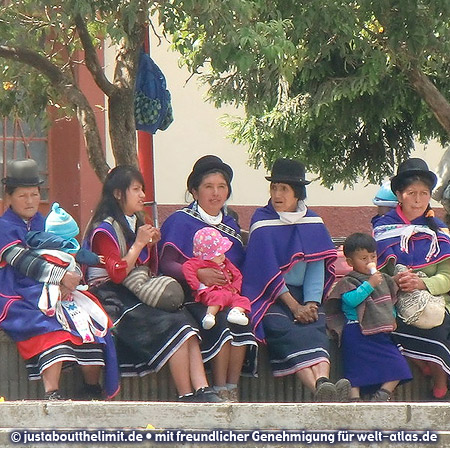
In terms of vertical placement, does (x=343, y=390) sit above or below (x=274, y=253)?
below

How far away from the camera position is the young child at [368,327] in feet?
25.4

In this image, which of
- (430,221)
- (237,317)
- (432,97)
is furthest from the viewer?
(432,97)

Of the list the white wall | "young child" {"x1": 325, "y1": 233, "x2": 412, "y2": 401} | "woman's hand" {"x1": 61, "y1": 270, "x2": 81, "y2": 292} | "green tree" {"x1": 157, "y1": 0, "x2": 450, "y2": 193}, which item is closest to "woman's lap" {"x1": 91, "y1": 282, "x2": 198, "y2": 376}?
"woman's hand" {"x1": 61, "y1": 270, "x2": 81, "y2": 292}

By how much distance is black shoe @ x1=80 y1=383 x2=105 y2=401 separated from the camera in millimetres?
7473

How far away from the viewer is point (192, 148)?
1538 cm

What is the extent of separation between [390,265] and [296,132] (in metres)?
3.31

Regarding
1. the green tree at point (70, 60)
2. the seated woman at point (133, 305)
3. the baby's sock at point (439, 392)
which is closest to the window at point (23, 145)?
the green tree at point (70, 60)

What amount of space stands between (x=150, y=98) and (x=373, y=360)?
2.66m

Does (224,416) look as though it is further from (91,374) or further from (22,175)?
(22,175)

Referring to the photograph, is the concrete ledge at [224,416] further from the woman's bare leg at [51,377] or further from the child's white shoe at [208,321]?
the child's white shoe at [208,321]

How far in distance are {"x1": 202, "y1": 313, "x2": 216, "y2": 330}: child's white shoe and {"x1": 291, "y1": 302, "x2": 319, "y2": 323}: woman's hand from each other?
1.89 feet

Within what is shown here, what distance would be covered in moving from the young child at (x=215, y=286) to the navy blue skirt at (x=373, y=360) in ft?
2.48

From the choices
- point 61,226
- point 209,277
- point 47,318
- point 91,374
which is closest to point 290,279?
point 209,277

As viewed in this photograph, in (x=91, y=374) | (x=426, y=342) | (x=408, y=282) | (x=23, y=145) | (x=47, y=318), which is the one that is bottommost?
(x=91, y=374)
